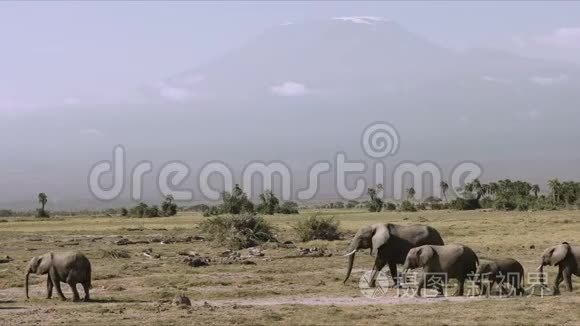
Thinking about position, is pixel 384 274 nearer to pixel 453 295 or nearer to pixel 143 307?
A: pixel 453 295

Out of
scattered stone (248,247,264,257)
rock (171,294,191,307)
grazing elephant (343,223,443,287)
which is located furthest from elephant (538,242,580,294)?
scattered stone (248,247,264,257)

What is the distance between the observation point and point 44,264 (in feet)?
76.2

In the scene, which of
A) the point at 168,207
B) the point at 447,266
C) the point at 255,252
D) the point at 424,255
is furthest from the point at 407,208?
the point at 447,266

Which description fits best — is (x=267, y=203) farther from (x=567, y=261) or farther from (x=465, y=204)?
(x=567, y=261)

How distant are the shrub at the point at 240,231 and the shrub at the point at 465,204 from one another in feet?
203

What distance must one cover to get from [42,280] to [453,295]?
13.8 metres

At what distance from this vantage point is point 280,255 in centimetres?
3803

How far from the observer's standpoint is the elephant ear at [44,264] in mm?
23109

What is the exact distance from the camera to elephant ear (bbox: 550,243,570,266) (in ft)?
77.0

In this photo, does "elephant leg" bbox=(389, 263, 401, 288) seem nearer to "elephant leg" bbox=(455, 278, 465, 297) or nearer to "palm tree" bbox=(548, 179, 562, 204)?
"elephant leg" bbox=(455, 278, 465, 297)

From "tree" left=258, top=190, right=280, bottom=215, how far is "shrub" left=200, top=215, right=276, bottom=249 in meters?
57.0

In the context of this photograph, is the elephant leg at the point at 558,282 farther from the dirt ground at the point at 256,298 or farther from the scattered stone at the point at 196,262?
the scattered stone at the point at 196,262

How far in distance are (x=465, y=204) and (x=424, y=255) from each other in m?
84.4

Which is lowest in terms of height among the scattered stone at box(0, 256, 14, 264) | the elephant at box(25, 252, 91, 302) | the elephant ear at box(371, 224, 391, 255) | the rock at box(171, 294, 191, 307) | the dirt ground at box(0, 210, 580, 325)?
the scattered stone at box(0, 256, 14, 264)
